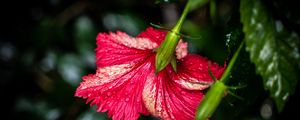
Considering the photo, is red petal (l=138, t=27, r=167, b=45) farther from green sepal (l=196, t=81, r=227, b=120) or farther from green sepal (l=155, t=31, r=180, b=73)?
green sepal (l=196, t=81, r=227, b=120)

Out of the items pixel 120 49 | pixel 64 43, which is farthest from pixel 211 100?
pixel 64 43

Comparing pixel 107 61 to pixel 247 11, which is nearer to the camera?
pixel 247 11

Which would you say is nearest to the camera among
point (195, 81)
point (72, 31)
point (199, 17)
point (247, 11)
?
point (247, 11)

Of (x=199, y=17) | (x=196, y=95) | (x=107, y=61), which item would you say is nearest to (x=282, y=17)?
(x=196, y=95)

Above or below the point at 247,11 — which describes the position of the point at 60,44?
above

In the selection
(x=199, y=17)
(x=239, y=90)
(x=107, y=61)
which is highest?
(x=199, y=17)

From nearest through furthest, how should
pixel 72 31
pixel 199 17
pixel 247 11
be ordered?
pixel 247 11 < pixel 199 17 < pixel 72 31

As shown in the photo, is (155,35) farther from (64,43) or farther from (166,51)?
(64,43)

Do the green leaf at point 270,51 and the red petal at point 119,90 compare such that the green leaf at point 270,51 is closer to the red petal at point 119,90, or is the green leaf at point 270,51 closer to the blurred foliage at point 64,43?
the red petal at point 119,90

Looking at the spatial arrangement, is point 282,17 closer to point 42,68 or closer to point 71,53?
point 71,53

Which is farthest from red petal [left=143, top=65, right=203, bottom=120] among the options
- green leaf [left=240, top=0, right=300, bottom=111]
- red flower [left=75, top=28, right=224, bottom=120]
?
green leaf [left=240, top=0, right=300, bottom=111]
